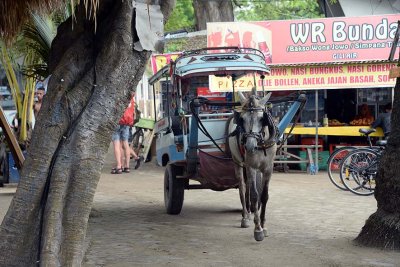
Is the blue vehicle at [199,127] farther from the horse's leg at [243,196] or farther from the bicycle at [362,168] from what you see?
the bicycle at [362,168]

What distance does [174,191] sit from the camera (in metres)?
10.3

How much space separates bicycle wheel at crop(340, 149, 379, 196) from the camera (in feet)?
40.9

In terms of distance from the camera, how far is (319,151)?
1719 cm

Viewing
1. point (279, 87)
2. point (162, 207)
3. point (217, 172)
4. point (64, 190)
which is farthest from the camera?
point (279, 87)

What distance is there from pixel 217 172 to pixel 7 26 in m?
4.11

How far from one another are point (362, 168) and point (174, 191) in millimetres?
4285

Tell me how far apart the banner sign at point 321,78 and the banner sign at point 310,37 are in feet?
0.71

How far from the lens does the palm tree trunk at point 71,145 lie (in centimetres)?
540

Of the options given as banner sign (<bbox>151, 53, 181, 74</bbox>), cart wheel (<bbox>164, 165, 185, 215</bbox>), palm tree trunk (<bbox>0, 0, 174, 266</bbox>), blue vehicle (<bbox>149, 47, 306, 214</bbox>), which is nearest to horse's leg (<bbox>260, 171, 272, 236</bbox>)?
blue vehicle (<bbox>149, 47, 306, 214</bbox>)

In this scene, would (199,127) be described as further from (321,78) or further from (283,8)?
(283,8)

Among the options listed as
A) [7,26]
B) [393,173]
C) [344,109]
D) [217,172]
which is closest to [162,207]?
[217,172]

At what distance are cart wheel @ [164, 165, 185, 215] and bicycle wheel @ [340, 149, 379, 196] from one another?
159 inches

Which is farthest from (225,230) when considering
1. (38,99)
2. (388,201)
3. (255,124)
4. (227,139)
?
(38,99)

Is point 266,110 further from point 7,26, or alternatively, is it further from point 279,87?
point 279,87
